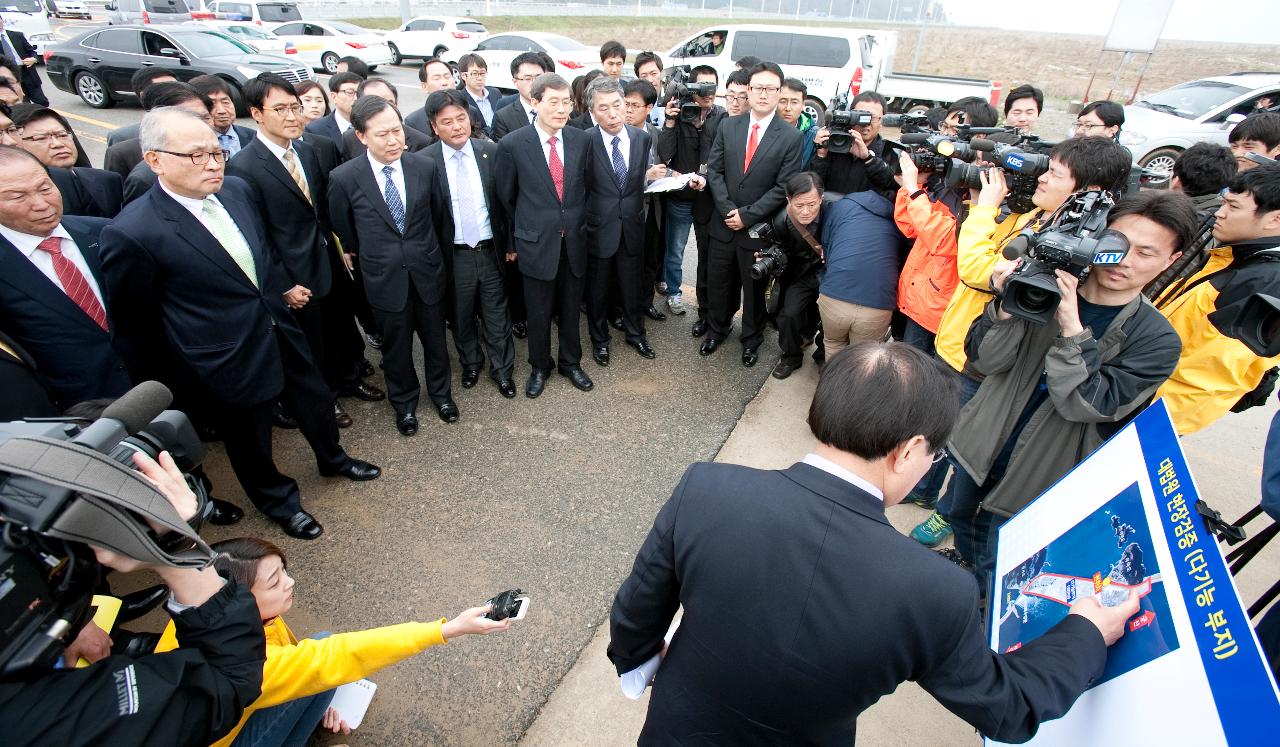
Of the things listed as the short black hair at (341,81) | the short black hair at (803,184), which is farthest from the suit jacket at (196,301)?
the short black hair at (803,184)

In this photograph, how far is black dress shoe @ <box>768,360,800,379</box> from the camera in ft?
14.5

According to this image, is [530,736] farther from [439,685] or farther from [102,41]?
[102,41]

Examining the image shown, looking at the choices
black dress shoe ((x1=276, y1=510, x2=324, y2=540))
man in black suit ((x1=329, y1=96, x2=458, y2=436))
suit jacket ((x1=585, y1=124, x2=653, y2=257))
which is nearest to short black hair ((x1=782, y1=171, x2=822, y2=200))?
suit jacket ((x1=585, y1=124, x2=653, y2=257))

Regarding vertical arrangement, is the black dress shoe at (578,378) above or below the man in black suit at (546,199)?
below

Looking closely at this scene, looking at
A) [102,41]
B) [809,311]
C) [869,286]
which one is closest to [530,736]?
[869,286]

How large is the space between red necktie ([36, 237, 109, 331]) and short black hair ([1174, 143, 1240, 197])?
17.3 ft

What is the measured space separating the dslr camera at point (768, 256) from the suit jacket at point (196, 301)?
2639mm

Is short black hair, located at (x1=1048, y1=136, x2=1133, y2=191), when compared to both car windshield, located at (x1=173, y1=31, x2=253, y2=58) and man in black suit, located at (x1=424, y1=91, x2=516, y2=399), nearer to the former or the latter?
man in black suit, located at (x1=424, y1=91, x2=516, y2=399)

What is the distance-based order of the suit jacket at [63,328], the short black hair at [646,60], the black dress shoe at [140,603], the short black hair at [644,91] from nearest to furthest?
the black dress shoe at [140,603] → the suit jacket at [63,328] → the short black hair at [644,91] → the short black hair at [646,60]

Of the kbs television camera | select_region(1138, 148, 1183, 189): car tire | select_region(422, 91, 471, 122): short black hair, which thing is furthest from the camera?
select_region(1138, 148, 1183, 189): car tire

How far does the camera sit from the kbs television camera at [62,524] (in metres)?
0.97

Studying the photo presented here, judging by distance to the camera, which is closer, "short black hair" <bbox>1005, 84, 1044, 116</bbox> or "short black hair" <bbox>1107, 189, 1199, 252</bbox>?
"short black hair" <bbox>1107, 189, 1199, 252</bbox>

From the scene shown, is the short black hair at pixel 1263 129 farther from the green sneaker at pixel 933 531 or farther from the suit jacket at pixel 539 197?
the suit jacket at pixel 539 197

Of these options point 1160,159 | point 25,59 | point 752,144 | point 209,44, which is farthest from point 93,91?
point 1160,159
